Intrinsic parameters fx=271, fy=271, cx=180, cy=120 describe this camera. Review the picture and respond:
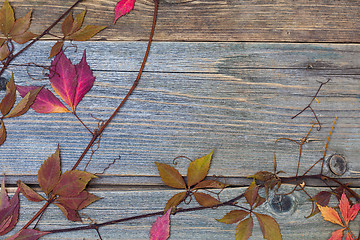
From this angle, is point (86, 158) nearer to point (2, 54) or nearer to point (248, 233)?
point (2, 54)

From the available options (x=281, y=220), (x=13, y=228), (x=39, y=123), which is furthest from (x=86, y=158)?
(x=281, y=220)

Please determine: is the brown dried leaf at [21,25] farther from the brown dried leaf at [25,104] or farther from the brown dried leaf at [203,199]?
the brown dried leaf at [203,199]

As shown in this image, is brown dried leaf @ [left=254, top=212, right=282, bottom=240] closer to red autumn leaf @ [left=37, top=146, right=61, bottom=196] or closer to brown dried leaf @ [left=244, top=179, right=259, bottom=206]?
brown dried leaf @ [left=244, top=179, right=259, bottom=206]

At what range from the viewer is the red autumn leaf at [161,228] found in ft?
2.24

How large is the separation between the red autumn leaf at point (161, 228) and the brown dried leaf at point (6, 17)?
60 cm

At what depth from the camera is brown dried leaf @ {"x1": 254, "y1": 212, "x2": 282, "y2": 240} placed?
67 cm

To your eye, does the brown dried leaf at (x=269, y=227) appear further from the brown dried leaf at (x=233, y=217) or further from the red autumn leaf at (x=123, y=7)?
the red autumn leaf at (x=123, y=7)

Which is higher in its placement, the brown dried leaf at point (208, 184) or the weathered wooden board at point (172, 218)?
the brown dried leaf at point (208, 184)

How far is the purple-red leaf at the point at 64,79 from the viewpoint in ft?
2.21

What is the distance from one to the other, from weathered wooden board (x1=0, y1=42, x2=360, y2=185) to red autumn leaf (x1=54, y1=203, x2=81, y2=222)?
0.10 metres

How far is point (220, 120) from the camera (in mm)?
711

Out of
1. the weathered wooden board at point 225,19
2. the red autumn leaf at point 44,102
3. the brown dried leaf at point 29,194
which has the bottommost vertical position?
the brown dried leaf at point 29,194

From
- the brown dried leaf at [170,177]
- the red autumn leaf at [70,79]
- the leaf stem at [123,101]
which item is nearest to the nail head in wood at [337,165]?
the brown dried leaf at [170,177]

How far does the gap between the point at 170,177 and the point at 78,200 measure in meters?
0.23
